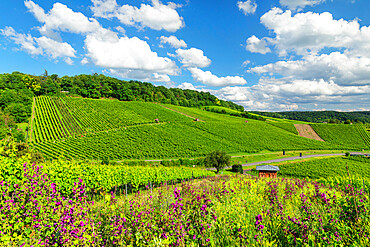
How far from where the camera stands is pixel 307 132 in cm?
8406

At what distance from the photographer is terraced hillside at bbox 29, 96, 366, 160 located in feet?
157

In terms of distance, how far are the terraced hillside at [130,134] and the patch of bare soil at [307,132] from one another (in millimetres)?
8744

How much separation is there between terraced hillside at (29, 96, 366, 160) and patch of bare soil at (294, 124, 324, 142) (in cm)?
874

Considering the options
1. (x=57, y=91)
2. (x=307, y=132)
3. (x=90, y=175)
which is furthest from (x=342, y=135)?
(x=57, y=91)

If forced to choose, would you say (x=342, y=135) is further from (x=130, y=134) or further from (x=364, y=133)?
(x=130, y=134)

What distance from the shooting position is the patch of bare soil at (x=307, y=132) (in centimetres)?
7891

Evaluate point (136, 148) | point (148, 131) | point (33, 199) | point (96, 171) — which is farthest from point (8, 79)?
point (33, 199)

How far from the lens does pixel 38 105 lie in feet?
253

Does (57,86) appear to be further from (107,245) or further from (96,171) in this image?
(107,245)

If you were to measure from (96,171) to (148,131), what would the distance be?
4990 cm

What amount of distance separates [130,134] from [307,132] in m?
74.7

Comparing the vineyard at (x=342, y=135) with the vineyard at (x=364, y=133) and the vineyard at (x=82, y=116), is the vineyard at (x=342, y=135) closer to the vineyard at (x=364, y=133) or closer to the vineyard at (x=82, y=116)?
the vineyard at (x=364, y=133)

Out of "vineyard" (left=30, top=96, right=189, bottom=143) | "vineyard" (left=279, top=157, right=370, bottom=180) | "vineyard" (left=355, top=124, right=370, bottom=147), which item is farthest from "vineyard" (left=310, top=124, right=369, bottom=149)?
"vineyard" (left=30, top=96, right=189, bottom=143)

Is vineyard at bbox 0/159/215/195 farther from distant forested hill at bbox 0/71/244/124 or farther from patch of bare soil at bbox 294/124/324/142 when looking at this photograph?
patch of bare soil at bbox 294/124/324/142
